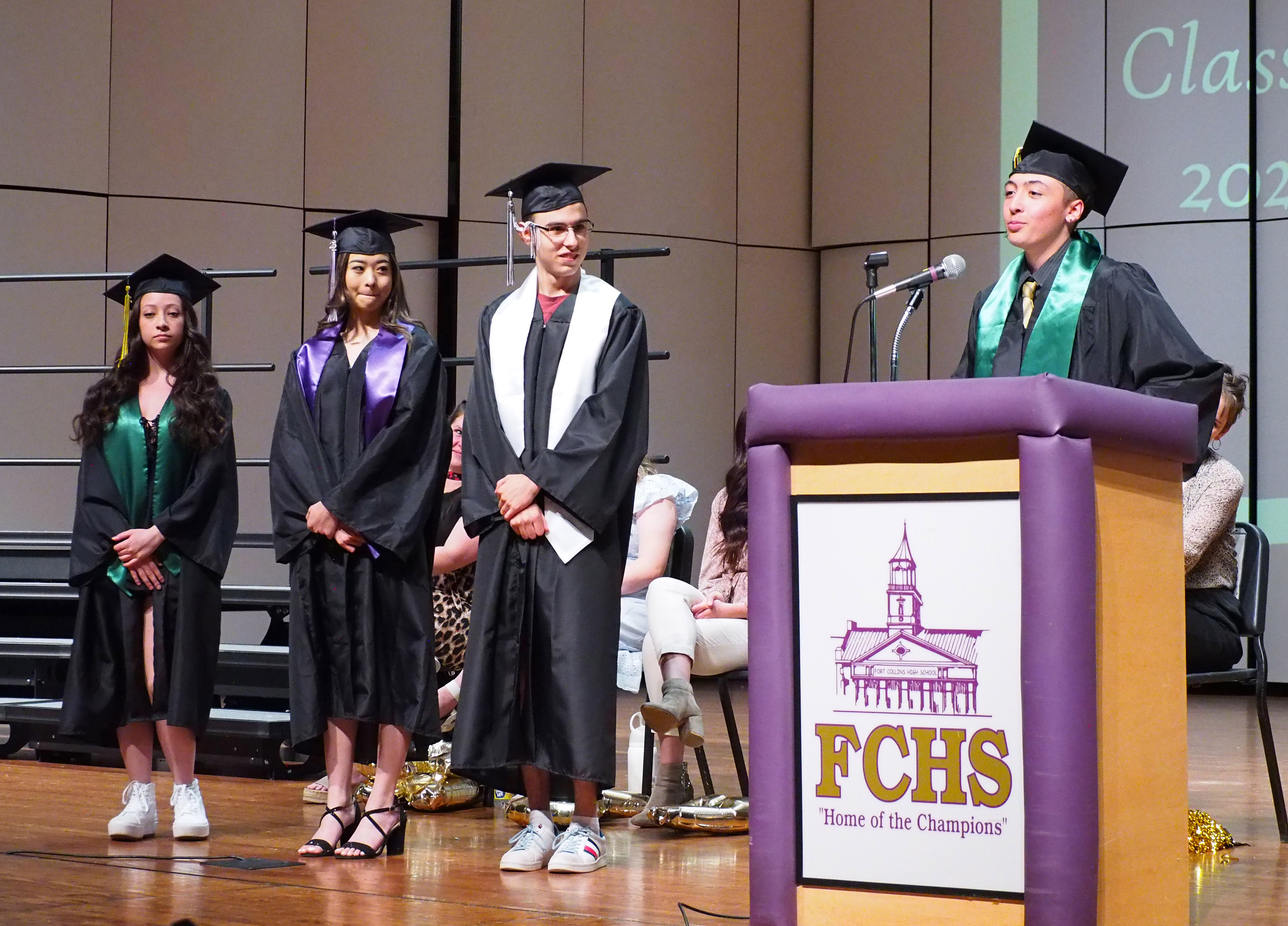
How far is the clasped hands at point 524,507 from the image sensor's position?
3.08 meters

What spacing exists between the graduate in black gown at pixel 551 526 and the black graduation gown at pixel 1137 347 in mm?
836

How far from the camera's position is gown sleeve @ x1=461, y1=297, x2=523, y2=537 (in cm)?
317

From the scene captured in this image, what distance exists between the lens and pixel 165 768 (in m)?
5.14

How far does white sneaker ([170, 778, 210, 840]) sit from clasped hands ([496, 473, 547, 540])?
3.65ft

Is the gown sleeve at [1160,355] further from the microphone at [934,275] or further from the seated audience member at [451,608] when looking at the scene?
the seated audience member at [451,608]

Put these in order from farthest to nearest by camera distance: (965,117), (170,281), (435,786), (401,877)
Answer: (965,117) < (435,786) < (170,281) < (401,877)

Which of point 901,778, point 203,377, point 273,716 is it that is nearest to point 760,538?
point 901,778

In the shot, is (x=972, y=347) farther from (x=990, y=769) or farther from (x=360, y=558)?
(x=360, y=558)

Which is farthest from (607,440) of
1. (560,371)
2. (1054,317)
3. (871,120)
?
(871,120)

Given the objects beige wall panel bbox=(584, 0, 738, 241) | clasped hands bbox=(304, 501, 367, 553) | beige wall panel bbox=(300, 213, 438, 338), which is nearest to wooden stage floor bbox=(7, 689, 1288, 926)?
clasped hands bbox=(304, 501, 367, 553)

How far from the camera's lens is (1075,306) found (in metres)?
2.67

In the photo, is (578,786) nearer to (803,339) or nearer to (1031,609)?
(1031,609)

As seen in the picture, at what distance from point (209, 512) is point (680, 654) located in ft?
4.00

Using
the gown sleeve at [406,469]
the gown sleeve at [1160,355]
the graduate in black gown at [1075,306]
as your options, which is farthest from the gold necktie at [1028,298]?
the gown sleeve at [406,469]
